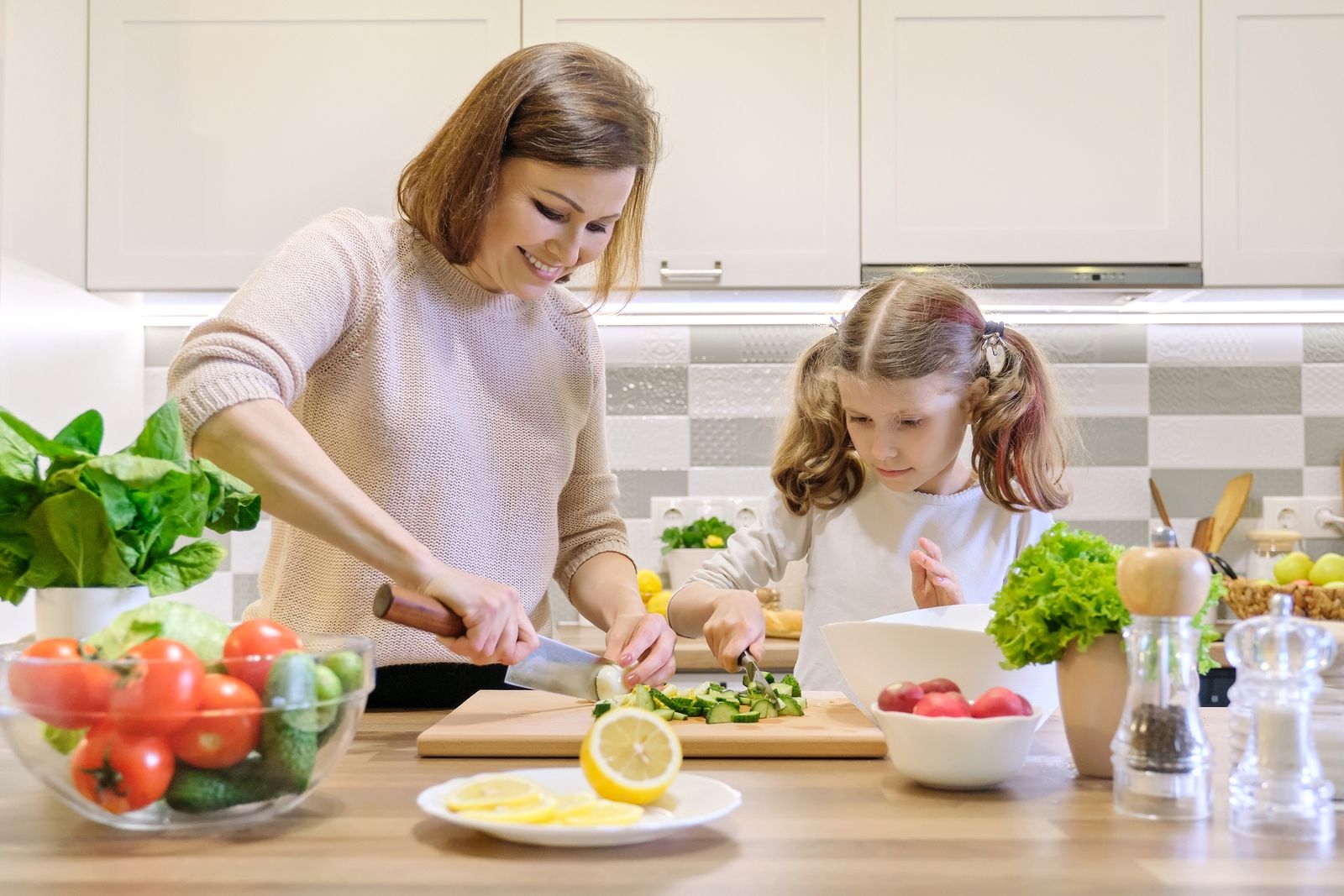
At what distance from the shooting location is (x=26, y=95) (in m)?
2.52

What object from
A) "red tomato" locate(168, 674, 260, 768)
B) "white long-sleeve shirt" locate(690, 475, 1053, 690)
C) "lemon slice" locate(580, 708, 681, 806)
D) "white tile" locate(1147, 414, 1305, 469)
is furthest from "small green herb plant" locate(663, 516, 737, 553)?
"red tomato" locate(168, 674, 260, 768)

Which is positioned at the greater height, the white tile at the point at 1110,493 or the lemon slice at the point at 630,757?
the white tile at the point at 1110,493

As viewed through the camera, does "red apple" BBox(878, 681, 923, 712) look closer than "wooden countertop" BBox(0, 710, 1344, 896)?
No

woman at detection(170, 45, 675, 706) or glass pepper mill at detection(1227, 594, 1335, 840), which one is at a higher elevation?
woman at detection(170, 45, 675, 706)

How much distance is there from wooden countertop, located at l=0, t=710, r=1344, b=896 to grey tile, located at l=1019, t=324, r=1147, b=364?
2026 mm

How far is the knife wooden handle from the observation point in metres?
1.09

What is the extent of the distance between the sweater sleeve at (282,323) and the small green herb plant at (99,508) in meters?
0.22

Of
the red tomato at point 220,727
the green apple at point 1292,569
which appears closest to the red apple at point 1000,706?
the red tomato at point 220,727

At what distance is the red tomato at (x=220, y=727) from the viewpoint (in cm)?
83

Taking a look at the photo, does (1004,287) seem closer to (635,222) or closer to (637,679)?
(635,222)

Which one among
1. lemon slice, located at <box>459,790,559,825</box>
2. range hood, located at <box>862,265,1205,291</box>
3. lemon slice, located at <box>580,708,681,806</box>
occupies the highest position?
range hood, located at <box>862,265,1205,291</box>

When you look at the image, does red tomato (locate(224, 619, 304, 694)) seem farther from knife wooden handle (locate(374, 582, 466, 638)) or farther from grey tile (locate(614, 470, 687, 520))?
grey tile (locate(614, 470, 687, 520))

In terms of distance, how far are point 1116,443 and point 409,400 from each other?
193 cm

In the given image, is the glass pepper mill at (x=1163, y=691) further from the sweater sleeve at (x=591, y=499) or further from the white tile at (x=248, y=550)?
the white tile at (x=248, y=550)
